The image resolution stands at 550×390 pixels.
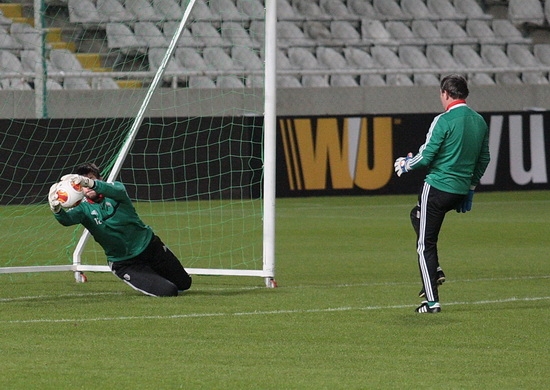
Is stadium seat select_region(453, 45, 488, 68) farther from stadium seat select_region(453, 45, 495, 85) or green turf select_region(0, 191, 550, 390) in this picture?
green turf select_region(0, 191, 550, 390)

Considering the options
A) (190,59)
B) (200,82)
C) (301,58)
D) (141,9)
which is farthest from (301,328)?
(301,58)

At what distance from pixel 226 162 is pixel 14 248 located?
644cm

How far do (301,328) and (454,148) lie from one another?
6.02ft

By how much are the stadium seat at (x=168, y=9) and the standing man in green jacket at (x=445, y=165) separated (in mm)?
10581

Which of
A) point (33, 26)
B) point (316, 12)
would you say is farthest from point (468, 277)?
point (316, 12)

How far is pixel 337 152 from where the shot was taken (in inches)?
894

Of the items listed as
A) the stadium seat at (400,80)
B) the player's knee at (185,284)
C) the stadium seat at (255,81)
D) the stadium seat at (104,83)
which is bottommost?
the player's knee at (185,284)

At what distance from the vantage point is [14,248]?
15.2 meters

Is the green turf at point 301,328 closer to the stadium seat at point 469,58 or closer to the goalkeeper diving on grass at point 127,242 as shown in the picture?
the goalkeeper diving on grass at point 127,242

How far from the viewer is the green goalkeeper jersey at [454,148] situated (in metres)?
9.52

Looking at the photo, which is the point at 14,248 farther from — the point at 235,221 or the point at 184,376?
the point at 184,376

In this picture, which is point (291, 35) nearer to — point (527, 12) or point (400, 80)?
point (400, 80)

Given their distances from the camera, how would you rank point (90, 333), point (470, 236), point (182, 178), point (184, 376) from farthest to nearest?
point (182, 178), point (470, 236), point (90, 333), point (184, 376)

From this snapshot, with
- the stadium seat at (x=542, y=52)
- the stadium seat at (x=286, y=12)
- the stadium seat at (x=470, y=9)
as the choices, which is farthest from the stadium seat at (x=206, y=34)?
the stadium seat at (x=542, y=52)
